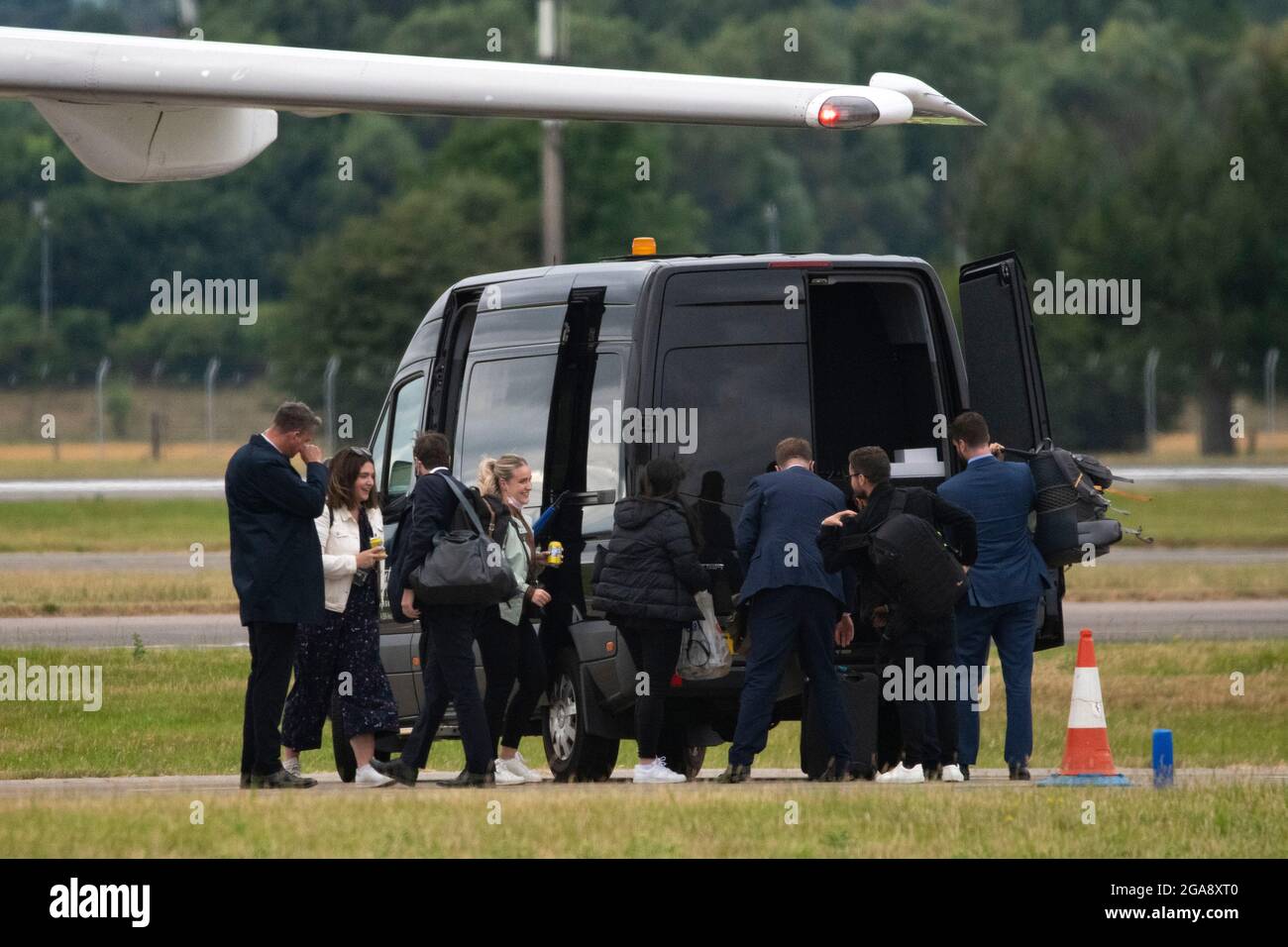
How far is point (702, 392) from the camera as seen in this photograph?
11.0 m

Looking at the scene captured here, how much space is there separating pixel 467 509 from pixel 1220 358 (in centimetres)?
4817

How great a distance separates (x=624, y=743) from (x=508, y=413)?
3.29m

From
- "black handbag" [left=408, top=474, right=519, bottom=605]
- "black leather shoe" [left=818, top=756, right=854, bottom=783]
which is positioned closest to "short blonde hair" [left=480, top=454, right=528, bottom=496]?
"black handbag" [left=408, top=474, right=519, bottom=605]

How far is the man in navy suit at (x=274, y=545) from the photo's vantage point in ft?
34.2

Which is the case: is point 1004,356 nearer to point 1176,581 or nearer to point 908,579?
point 908,579

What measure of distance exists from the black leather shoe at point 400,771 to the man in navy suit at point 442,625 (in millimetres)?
220

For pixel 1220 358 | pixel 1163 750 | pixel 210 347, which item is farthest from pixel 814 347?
pixel 210 347

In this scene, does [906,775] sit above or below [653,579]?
below

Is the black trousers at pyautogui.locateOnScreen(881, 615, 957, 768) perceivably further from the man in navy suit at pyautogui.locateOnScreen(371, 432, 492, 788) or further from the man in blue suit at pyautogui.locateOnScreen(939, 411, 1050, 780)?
the man in navy suit at pyautogui.locateOnScreen(371, 432, 492, 788)

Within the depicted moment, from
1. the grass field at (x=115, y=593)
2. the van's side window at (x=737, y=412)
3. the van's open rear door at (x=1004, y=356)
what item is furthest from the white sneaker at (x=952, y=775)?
the grass field at (x=115, y=593)

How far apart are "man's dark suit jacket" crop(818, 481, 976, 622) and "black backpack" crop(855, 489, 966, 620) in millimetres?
43

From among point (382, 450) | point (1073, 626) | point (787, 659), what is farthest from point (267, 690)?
point (1073, 626)

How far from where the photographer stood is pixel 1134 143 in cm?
7538
